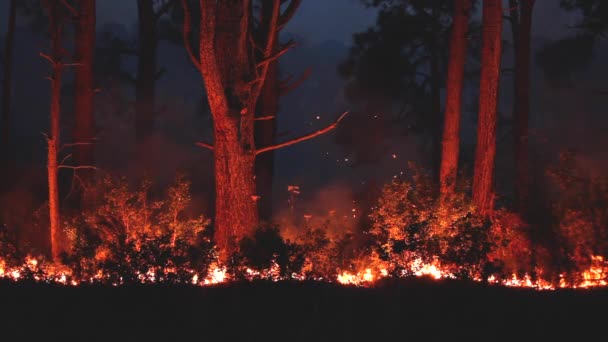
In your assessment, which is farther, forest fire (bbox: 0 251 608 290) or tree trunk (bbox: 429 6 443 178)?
tree trunk (bbox: 429 6 443 178)

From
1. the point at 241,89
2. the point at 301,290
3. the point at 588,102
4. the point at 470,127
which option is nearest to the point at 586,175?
the point at 301,290

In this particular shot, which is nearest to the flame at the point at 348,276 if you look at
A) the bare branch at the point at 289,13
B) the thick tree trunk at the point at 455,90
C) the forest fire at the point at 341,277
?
the forest fire at the point at 341,277

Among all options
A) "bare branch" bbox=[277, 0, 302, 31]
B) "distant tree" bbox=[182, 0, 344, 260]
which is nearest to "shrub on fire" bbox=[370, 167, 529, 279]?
"distant tree" bbox=[182, 0, 344, 260]

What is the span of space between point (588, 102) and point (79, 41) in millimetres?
49688

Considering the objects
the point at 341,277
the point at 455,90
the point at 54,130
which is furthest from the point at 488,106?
the point at 54,130

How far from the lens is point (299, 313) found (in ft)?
22.8

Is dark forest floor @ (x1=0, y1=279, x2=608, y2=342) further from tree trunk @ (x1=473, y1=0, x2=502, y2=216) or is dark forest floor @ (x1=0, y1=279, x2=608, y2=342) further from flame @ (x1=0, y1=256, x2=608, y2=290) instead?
tree trunk @ (x1=473, y1=0, x2=502, y2=216)

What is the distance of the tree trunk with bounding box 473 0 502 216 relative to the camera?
11805 millimetres

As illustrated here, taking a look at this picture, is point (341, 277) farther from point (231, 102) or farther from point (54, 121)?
point (54, 121)

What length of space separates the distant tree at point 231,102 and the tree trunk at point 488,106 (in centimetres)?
332

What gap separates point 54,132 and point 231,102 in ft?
9.90

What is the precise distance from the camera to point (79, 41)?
46.7 feet

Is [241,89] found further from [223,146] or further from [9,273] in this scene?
[9,273]

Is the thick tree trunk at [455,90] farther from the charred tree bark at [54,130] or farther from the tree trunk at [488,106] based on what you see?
the charred tree bark at [54,130]
